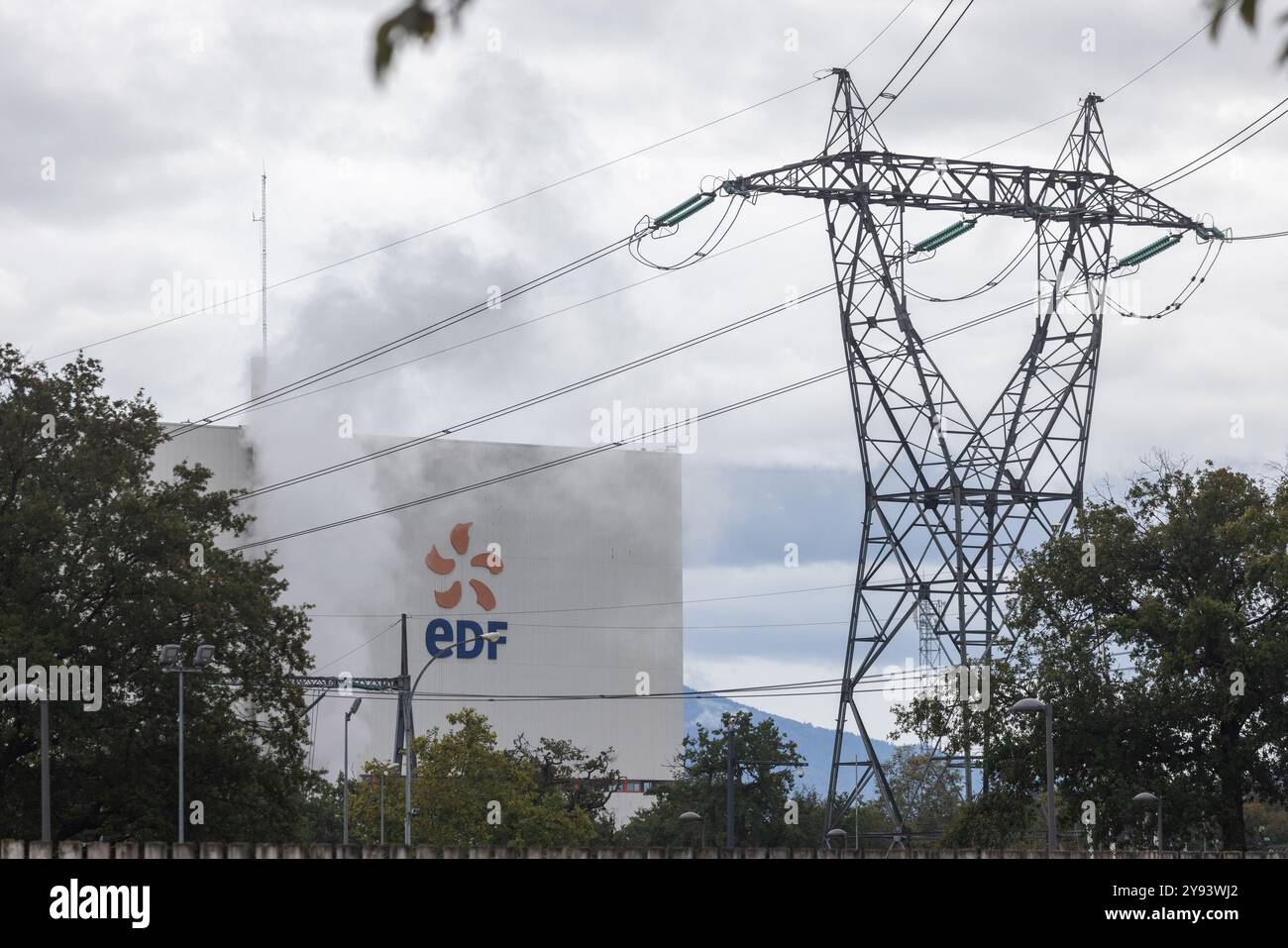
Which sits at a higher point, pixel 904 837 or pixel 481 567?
pixel 481 567

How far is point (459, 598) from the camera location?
124 m

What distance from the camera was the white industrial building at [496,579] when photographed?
115m

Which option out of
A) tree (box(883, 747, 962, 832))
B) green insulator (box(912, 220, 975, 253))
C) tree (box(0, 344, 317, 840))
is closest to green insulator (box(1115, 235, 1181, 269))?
green insulator (box(912, 220, 975, 253))

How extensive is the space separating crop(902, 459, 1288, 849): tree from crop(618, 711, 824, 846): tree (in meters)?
38.2

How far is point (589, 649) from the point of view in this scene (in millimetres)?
127812

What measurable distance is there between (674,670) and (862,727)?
79.2 meters

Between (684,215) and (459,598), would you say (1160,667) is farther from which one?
(459,598)

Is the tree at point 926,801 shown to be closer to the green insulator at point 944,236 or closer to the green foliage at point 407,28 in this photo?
the green insulator at point 944,236

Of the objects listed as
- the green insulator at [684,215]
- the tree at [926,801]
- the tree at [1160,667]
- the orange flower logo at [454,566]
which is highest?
the green insulator at [684,215]

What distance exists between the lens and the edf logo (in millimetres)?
122688

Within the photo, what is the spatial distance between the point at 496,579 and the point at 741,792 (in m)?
32.0

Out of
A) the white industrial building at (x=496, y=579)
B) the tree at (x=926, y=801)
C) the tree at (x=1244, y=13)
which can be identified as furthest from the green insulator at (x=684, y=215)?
the white industrial building at (x=496, y=579)
